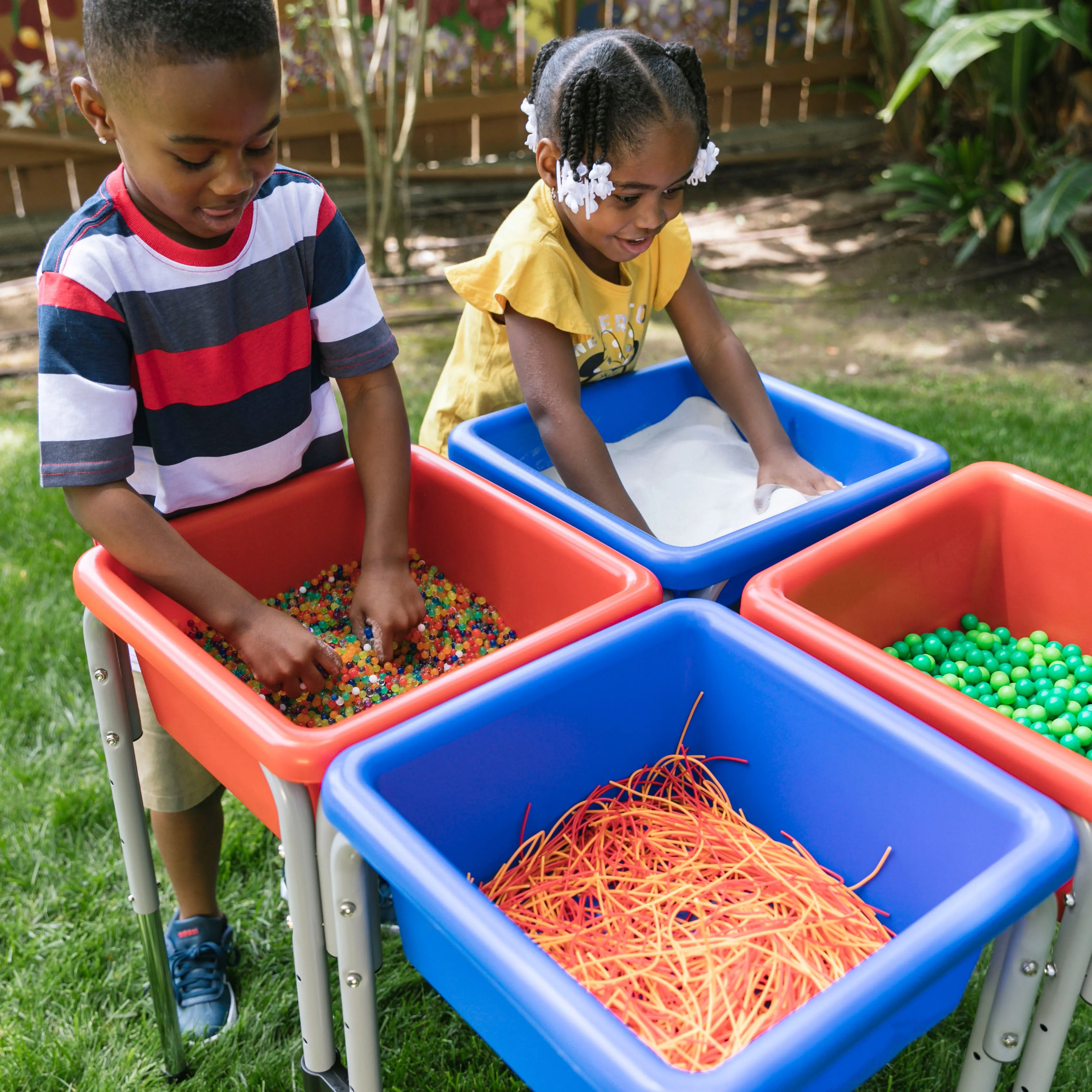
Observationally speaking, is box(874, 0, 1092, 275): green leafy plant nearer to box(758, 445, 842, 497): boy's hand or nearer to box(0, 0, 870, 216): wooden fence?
box(0, 0, 870, 216): wooden fence

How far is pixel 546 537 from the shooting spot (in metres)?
1.27

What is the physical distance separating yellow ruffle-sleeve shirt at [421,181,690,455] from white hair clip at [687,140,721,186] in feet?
0.60

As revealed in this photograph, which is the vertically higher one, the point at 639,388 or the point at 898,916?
the point at 639,388

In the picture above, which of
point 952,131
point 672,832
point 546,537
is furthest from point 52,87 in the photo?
point 672,832

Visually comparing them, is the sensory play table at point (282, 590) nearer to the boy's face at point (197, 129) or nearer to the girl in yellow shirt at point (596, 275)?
the girl in yellow shirt at point (596, 275)

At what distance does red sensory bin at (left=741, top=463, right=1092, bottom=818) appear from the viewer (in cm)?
116

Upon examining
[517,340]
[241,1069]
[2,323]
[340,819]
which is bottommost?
[241,1069]

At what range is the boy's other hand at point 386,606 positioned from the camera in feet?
4.24

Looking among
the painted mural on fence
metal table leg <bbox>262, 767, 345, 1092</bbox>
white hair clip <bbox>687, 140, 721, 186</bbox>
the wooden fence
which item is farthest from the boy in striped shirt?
the wooden fence

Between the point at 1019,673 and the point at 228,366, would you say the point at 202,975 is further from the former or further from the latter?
the point at 1019,673

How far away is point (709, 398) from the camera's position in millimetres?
1813

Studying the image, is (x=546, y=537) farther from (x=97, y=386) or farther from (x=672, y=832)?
(x=97, y=386)

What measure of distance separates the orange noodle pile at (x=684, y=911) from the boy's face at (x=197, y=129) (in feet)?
2.26

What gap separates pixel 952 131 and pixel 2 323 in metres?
3.92
